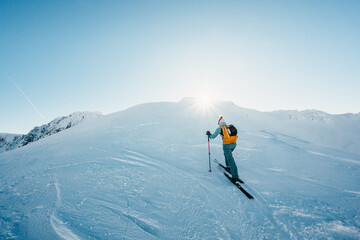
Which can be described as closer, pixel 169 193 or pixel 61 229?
pixel 61 229

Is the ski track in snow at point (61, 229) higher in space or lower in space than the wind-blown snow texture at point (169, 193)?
lower

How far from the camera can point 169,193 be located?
13.8ft

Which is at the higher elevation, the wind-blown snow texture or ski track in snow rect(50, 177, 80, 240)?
the wind-blown snow texture

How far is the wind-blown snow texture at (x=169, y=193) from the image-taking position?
2.98 metres

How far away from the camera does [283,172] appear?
5805 millimetres

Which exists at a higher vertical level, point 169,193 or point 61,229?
point 169,193

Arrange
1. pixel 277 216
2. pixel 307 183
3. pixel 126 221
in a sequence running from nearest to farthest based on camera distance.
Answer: pixel 126 221
pixel 277 216
pixel 307 183

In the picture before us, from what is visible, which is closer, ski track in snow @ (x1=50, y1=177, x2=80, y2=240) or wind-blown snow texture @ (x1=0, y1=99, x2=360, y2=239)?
ski track in snow @ (x1=50, y1=177, x2=80, y2=240)

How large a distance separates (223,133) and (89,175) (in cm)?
491

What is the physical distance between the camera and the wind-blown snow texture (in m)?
2.98

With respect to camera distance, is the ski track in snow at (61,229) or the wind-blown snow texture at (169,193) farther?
the wind-blown snow texture at (169,193)

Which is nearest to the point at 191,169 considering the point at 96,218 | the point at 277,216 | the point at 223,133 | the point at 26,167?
the point at 223,133

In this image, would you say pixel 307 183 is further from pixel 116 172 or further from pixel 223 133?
pixel 116 172

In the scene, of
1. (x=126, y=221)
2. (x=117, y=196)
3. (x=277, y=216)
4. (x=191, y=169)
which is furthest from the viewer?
(x=191, y=169)
